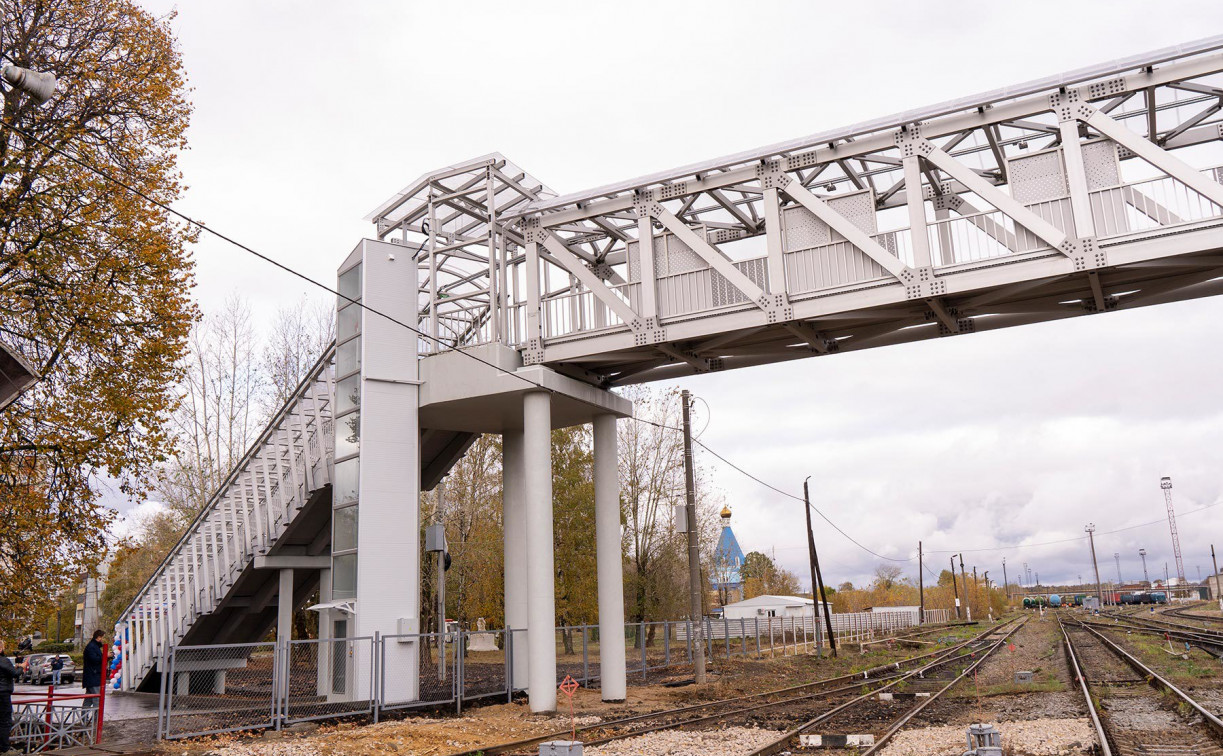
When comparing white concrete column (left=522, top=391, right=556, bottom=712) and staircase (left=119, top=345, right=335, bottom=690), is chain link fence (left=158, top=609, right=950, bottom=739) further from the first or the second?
white concrete column (left=522, top=391, right=556, bottom=712)

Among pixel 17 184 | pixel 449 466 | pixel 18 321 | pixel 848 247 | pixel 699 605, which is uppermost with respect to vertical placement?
pixel 17 184

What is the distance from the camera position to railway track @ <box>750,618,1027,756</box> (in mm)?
14562

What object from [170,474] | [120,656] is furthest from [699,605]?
[170,474]

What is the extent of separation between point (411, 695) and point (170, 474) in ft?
89.3

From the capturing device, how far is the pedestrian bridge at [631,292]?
1672 centimetres

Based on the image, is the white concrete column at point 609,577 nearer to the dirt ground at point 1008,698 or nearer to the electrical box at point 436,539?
the electrical box at point 436,539

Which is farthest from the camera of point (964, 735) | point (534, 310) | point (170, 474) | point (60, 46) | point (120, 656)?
point (170, 474)

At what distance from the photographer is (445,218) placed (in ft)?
78.1

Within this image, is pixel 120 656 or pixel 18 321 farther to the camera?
pixel 120 656

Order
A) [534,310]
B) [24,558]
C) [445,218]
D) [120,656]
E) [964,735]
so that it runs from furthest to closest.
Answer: [120,656] < [445,218] < [534,310] < [24,558] < [964,735]

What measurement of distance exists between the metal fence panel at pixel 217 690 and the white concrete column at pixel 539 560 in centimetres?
545

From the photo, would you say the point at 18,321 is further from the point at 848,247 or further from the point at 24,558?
the point at 848,247

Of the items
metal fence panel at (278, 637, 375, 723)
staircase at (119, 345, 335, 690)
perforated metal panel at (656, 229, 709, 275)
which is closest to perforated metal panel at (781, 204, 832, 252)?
perforated metal panel at (656, 229, 709, 275)

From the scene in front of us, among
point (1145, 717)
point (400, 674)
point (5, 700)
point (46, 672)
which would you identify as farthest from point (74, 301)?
point (46, 672)
